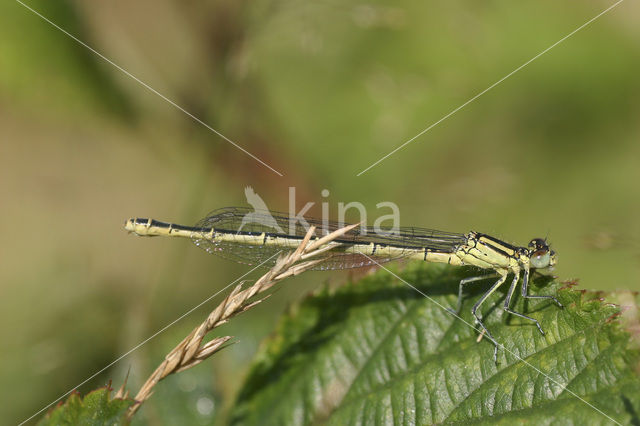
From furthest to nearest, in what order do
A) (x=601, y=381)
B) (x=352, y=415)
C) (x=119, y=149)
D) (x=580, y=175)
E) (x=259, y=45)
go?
1. (x=119, y=149)
2. (x=259, y=45)
3. (x=580, y=175)
4. (x=352, y=415)
5. (x=601, y=381)

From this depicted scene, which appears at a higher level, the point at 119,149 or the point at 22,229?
the point at 119,149

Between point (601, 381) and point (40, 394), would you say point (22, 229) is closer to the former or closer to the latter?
point (40, 394)

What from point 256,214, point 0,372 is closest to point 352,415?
point 256,214

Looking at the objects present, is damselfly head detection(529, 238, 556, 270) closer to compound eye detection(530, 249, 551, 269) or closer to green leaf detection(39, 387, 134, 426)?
compound eye detection(530, 249, 551, 269)

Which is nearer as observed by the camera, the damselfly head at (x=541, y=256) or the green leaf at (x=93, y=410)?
the green leaf at (x=93, y=410)

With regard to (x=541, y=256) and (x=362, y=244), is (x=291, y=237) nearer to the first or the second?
(x=362, y=244)

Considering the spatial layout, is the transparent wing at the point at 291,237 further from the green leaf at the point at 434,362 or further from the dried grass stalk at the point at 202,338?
the dried grass stalk at the point at 202,338

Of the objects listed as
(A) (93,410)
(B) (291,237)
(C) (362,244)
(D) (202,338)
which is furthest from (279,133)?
(A) (93,410)

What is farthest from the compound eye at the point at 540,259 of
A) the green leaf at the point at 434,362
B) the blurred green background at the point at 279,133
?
the blurred green background at the point at 279,133
